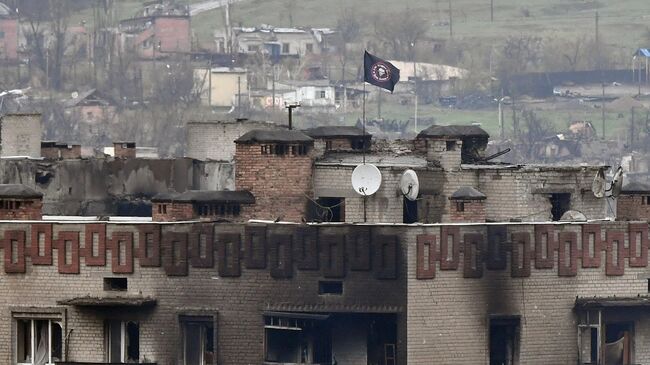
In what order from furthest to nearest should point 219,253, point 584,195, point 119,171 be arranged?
point 119,171, point 584,195, point 219,253

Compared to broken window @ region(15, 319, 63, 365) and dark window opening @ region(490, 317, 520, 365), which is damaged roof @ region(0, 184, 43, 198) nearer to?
broken window @ region(15, 319, 63, 365)

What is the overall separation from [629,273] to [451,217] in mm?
3906

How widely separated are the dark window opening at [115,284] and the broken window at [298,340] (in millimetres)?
3027

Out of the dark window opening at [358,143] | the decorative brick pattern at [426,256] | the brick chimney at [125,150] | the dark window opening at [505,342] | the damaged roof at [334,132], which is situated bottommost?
the dark window opening at [505,342]

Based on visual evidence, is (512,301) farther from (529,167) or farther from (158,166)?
(158,166)

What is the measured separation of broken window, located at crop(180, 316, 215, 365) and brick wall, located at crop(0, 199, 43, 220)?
430cm

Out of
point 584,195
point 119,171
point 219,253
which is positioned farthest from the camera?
point 119,171

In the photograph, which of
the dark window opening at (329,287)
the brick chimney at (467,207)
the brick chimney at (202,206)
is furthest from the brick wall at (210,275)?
the brick chimney at (467,207)

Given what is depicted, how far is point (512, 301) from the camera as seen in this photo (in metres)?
65.0

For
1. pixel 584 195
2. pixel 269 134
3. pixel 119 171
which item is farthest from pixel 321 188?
pixel 119 171

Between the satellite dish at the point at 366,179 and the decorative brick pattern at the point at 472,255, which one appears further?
the satellite dish at the point at 366,179

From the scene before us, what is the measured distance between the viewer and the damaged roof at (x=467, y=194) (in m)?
66.8

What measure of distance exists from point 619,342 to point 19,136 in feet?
66.7

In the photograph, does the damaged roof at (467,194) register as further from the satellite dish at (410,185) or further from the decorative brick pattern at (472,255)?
the decorative brick pattern at (472,255)
